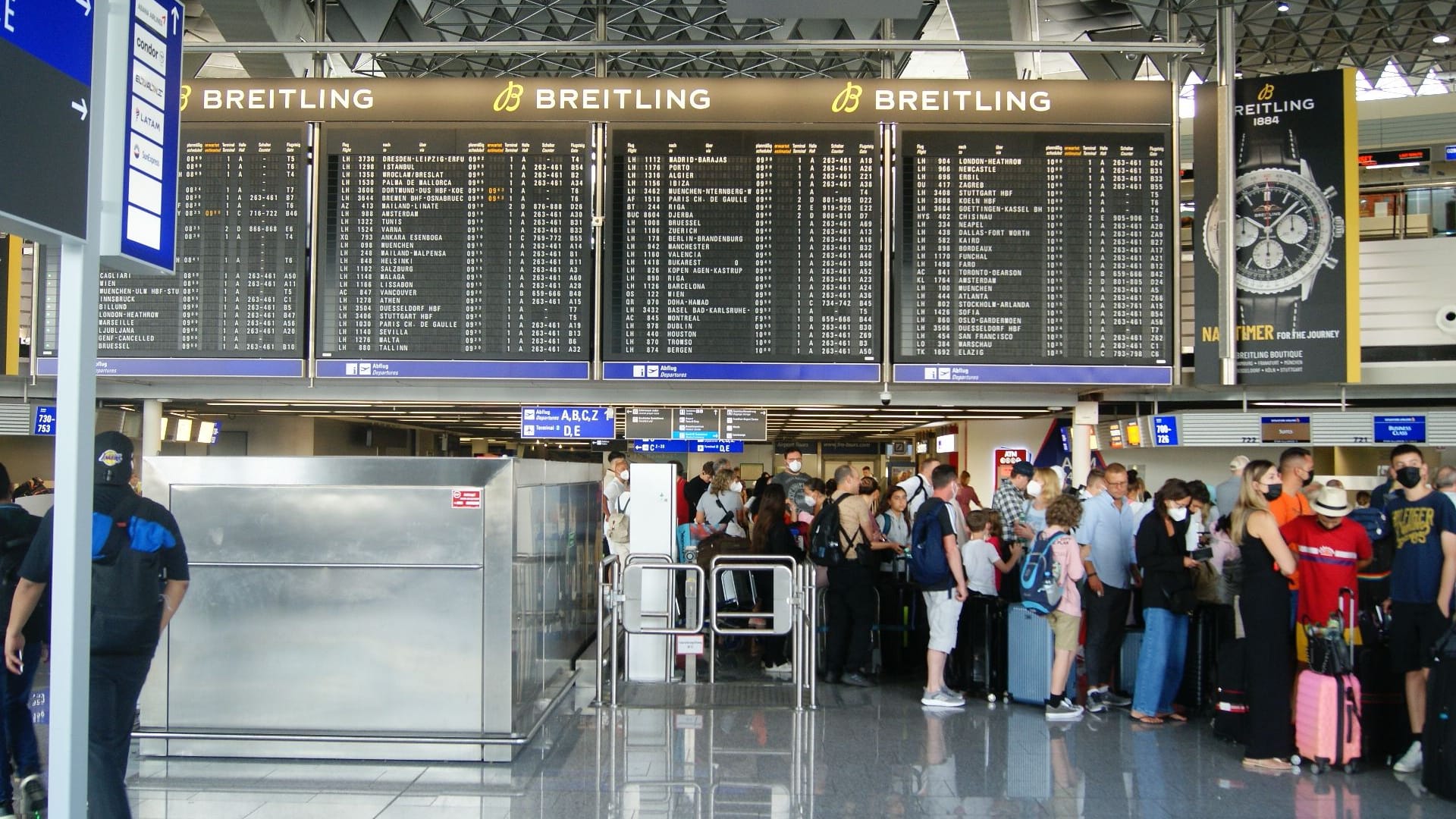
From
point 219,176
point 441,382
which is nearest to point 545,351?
point 441,382

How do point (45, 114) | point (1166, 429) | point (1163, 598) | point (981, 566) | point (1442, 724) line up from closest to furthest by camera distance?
point (45, 114) < point (1442, 724) < point (1163, 598) < point (981, 566) < point (1166, 429)

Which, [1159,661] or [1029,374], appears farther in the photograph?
[1029,374]

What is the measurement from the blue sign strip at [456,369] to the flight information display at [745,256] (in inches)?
11.8

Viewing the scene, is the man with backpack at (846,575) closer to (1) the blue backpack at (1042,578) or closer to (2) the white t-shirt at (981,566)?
(2) the white t-shirt at (981,566)

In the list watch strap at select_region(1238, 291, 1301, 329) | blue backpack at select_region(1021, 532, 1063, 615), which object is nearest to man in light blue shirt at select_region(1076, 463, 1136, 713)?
blue backpack at select_region(1021, 532, 1063, 615)

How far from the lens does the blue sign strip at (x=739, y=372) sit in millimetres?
9164

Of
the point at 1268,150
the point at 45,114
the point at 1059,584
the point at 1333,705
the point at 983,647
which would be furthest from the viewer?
the point at 1268,150

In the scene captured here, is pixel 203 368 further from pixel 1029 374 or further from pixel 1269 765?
pixel 1269 765

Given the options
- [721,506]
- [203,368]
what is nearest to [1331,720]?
[721,506]

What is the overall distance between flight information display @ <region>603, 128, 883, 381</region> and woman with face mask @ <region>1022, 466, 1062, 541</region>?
1.77 m

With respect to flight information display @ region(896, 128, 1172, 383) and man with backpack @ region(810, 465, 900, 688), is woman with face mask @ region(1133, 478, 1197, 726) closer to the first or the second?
man with backpack @ region(810, 465, 900, 688)

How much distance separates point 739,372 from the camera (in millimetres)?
9195

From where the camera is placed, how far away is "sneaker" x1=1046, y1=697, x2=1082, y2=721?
7.26m

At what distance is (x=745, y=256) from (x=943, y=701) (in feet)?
12.5
